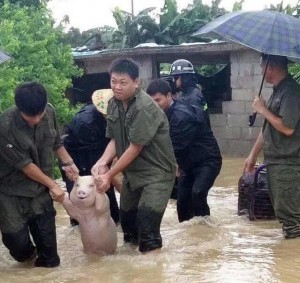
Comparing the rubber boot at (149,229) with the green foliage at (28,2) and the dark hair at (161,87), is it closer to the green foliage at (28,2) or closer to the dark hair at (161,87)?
the dark hair at (161,87)

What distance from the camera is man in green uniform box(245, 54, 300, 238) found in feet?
20.1

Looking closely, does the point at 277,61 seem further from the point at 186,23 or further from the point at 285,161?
the point at 186,23

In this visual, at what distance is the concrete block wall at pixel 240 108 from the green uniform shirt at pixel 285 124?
7.17 m

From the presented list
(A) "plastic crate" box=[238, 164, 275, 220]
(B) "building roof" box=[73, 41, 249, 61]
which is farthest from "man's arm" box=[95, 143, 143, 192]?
(B) "building roof" box=[73, 41, 249, 61]

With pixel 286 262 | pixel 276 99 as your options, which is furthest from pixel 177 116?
pixel 286 262

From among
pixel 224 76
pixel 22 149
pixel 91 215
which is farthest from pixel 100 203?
pixel 224 76

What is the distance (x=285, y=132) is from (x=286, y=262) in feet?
3.71

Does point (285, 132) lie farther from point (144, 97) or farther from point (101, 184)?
point (101, 184)

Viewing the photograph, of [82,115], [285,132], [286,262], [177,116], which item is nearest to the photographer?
[286,262]

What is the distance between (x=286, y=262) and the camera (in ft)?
18.6

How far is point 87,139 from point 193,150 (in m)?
1.15

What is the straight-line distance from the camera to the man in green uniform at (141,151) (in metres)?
5.62

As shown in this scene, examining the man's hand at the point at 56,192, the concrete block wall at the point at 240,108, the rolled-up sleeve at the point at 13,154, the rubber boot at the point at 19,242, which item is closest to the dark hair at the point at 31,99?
the rolled-up sleeve at the point at 13,154

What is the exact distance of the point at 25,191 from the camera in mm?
5531
